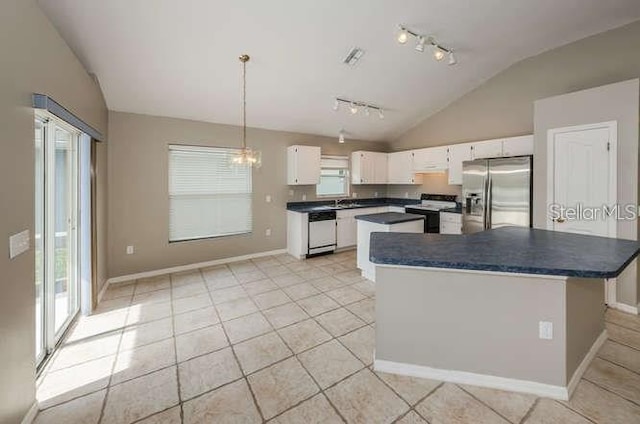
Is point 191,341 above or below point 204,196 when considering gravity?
below

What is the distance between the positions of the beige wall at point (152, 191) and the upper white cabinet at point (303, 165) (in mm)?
430

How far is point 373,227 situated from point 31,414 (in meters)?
3.46

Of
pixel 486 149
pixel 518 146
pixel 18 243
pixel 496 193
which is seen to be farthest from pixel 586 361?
pixel 18 243

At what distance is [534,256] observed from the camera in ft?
5.92

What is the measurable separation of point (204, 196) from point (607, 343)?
203 inches

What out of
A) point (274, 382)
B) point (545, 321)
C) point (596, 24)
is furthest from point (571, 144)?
point (274, 382)

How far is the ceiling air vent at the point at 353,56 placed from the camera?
3.32 m

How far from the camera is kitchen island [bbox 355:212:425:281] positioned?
Answer: 3668 mm

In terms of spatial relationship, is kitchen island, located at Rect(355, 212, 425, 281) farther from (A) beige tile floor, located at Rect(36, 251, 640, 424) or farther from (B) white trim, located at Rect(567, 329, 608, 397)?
(B) white trim, located at Rect(567, 329, 608, 397)

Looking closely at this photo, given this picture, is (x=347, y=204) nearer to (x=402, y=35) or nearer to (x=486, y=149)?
(x=486, y=149)

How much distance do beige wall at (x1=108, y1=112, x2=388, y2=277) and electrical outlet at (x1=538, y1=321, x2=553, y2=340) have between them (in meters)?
4.25

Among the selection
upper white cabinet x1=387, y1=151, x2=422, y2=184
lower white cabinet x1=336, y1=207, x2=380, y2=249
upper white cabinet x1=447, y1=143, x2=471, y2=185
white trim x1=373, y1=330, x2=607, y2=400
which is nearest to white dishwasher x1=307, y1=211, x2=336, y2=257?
lower white cabinet x1=336, y1=207, x2=380, y2=249

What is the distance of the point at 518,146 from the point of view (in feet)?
13.5

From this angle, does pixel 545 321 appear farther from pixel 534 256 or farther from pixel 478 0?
pixel 478 0
